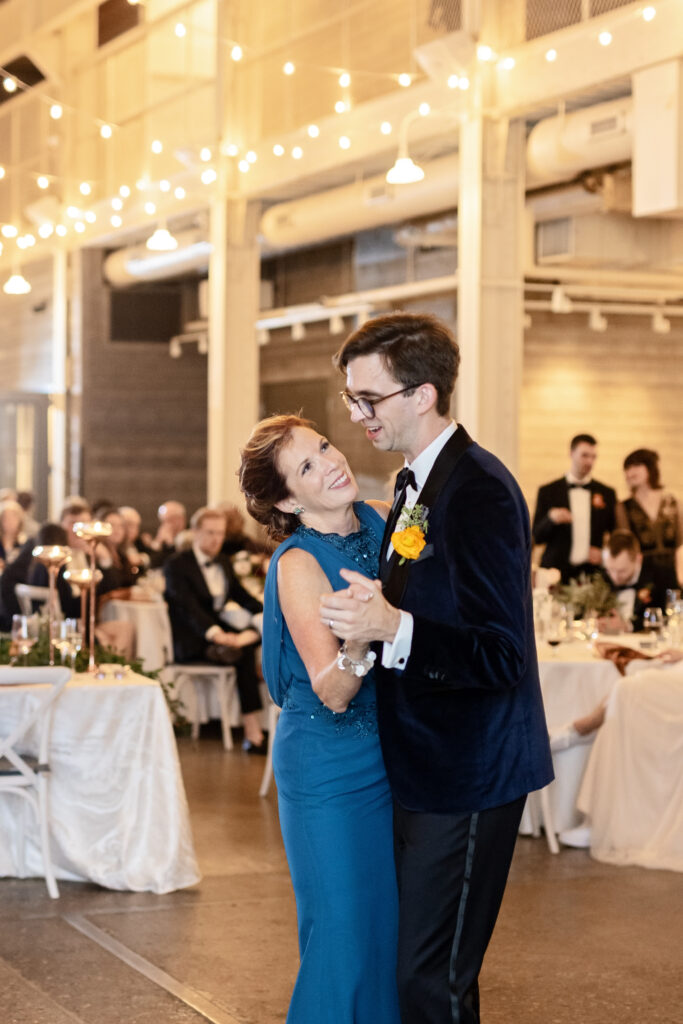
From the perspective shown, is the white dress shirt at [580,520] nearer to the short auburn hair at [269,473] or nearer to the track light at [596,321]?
the track light at [596,321]

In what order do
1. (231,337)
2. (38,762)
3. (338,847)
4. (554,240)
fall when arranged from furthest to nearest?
(231,337), (554,240), (38,762), (338,847)

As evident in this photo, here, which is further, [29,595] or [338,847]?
[29,595]

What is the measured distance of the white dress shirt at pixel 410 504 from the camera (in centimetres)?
248

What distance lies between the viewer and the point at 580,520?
9234mm

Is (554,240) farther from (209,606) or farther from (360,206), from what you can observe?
Answer: (209,606)

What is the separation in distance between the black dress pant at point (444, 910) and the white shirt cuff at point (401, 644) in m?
0.31

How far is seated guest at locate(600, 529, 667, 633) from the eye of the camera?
758cm

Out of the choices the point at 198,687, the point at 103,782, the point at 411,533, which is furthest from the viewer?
the point at 198,687

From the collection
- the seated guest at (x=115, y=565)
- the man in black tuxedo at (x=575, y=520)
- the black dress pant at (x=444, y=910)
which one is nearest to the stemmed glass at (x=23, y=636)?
the seated guest at (x=115, y=565)

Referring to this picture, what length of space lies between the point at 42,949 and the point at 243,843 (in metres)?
1.60

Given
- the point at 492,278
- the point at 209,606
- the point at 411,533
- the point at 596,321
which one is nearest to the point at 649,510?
the point at 492,278

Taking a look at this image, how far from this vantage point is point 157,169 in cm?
1513

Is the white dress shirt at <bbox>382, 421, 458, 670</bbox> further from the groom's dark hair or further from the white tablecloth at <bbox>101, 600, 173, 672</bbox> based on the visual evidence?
the white tablecloth at <bbox>101, 600, 173, 672</bbox>

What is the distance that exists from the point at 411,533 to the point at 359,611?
0.74 feet
